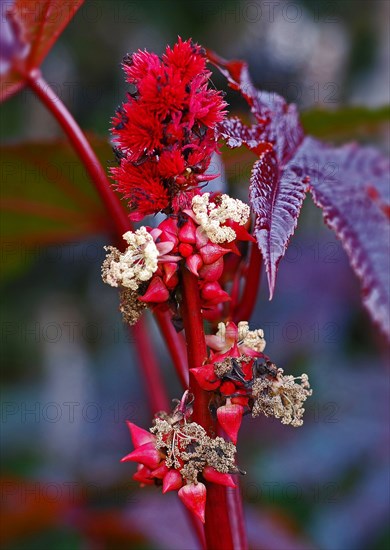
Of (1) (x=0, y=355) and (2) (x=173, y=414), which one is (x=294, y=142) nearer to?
(2) (x=173, y=414)

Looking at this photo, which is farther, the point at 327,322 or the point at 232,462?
the point at 327,322

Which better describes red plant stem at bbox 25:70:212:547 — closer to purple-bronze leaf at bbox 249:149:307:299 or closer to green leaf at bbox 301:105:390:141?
purple-bronze leaf at bbox 249:149:307:299

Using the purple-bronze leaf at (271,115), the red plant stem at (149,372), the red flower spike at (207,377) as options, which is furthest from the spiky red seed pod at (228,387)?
the red plant stem at (149,372)

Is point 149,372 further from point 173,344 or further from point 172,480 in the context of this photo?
point 172,480

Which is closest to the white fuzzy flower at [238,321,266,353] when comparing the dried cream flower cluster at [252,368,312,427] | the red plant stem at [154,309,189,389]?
the dried cream flower cluster at [252,368,312,427]

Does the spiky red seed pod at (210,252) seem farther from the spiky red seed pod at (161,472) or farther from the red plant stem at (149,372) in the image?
the red plant stem at (149,372)

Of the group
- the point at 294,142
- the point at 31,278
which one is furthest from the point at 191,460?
the point at 31,278
